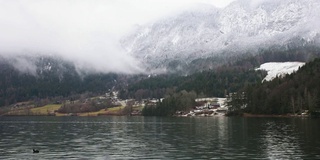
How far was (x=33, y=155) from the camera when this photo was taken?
7419cm

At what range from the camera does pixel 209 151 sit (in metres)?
75.3

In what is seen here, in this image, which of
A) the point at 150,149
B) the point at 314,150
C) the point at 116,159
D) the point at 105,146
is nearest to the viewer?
the point at 116,159

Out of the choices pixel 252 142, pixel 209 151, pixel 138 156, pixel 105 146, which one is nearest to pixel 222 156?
pixel 209 151

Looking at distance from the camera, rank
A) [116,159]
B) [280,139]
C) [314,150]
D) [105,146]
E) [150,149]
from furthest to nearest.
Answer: [280,139] < [105,146] < [150,149] < [314,150] < [116,159]

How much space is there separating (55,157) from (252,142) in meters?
43.5

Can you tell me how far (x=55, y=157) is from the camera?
234 feet

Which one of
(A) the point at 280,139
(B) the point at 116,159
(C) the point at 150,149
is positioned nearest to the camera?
(B) the point at 116,159

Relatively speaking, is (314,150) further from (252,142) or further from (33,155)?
(33,155)

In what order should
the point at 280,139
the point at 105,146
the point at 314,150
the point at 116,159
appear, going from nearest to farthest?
the point at 116,159 < the point at 314,150 < the point at 105,146 < the point at 280,139

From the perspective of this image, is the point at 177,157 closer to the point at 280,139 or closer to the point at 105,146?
the point at 105,146

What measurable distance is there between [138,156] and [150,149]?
10.6 metres

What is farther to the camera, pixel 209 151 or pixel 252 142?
pixel 252 142

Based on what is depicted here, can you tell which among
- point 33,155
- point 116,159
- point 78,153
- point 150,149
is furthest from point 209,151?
point 33,155

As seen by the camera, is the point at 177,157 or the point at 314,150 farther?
the point at 314,150
